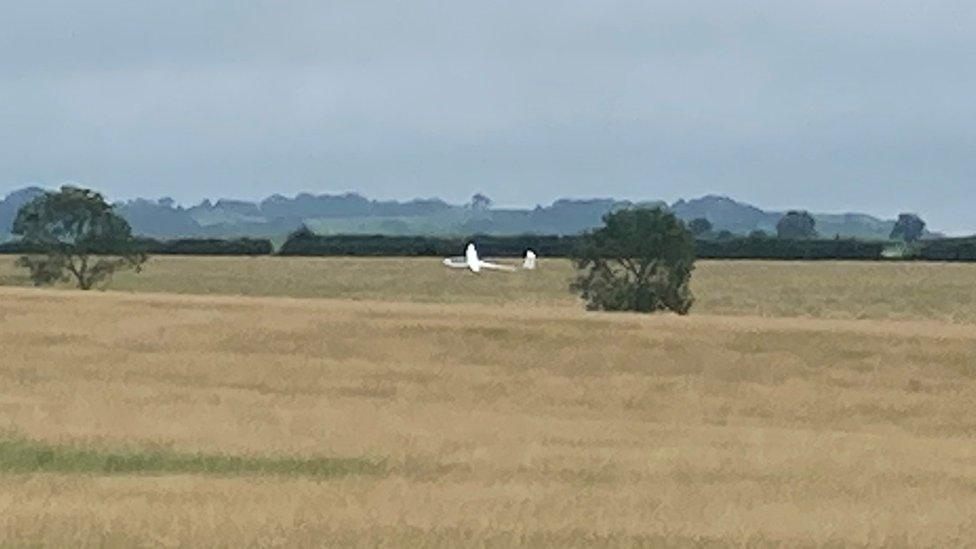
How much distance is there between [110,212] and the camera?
68.6m

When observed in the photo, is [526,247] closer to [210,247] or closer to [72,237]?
[210,247]

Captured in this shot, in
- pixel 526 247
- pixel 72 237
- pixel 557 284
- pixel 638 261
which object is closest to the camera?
pixel 638 261

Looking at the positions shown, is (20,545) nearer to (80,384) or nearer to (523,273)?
(80,384)

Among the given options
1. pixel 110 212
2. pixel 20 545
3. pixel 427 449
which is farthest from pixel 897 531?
pixel 110 212

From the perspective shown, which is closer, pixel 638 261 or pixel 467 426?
pixel 467 426

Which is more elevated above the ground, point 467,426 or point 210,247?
point 467,426

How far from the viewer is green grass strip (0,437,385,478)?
19.2 m

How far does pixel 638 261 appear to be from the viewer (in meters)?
60.9

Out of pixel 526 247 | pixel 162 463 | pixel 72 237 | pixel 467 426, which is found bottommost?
pixel 526 247

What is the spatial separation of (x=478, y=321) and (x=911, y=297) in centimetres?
4223

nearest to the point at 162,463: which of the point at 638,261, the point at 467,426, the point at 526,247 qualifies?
the point at 467,426

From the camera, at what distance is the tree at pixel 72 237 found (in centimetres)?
6788

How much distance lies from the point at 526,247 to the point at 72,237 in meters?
42.6

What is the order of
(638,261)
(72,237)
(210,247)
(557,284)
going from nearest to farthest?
(638,261)
(72,237)
(557,284)
(210,247)
